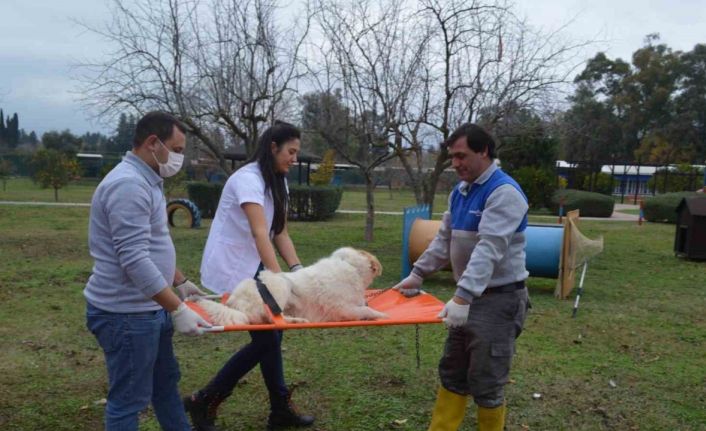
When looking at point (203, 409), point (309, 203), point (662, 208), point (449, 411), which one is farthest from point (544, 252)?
point (662, 208)

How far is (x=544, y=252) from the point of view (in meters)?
8.30

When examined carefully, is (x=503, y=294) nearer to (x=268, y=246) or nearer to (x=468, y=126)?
(x=468, y=126)

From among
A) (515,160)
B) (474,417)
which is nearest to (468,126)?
(474,417)

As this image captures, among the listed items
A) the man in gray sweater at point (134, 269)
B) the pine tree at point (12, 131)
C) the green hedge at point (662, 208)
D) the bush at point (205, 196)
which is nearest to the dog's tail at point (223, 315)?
the man in gray sweater at point (134, 269)

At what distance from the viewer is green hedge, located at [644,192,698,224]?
21.7 metres

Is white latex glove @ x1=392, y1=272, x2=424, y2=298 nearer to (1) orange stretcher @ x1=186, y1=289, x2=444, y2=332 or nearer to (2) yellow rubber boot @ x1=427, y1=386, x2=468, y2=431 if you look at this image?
(1) orange stretcher @ x1=186, y1=289, x2=444, y2=332

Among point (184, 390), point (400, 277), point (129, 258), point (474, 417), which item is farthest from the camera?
point (400, 277)

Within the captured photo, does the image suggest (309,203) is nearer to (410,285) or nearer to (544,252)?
(544,252)

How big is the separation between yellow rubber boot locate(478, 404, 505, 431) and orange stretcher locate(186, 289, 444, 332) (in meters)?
0.55

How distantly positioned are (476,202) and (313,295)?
3.79 feet

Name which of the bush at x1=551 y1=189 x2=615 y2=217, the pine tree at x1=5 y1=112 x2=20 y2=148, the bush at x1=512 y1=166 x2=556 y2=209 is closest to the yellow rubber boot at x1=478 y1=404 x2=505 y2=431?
the bush at x1=551 y1=189 x2=615 y2=217

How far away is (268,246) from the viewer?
3465mm

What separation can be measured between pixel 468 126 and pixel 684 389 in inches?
129

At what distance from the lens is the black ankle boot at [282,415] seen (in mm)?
3916
